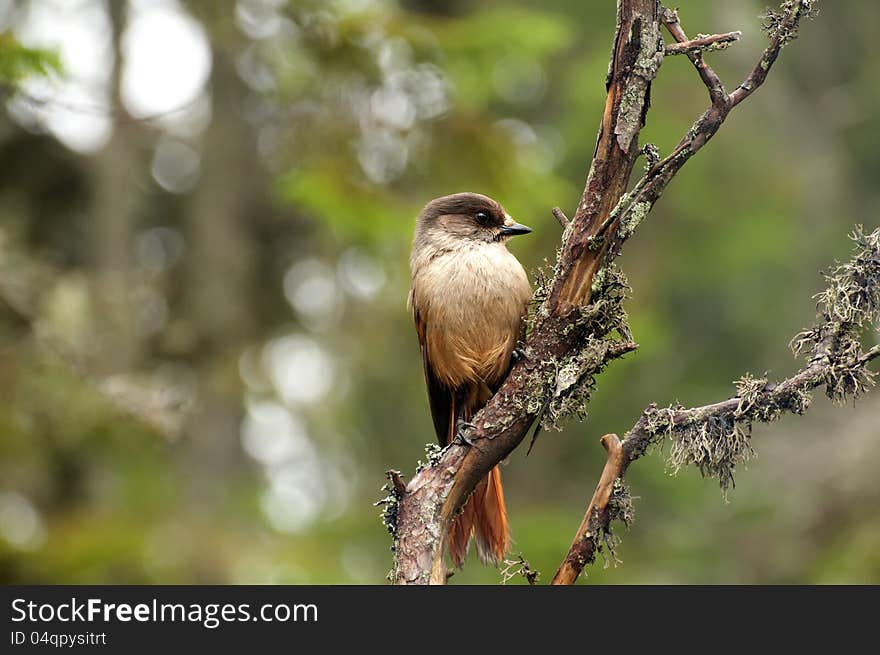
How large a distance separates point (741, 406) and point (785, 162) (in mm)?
9506

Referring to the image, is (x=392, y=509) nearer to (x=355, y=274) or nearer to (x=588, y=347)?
(x=588, y=347)

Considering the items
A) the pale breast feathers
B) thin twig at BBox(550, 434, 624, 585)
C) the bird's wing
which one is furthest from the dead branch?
the bird's wing

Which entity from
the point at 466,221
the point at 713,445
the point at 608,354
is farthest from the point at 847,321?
the point at 466,221

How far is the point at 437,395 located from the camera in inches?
187

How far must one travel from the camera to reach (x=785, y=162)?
12.0 m

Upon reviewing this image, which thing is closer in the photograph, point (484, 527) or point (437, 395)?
point (484, 527)

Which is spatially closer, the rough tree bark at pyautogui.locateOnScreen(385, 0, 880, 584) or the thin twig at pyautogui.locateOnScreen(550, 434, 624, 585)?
the rough tree bark at pyautogui.locateOnScreen(385, 0, 880, 584)

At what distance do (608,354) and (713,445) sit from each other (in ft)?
1.29

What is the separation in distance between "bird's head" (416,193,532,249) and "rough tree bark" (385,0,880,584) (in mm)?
1448

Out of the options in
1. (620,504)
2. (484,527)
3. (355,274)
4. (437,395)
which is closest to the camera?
(620,504)

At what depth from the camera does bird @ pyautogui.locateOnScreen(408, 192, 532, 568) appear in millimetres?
4098

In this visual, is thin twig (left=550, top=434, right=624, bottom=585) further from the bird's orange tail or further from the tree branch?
the bird's orange tail

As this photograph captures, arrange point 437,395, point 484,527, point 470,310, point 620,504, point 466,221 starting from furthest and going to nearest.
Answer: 1. point 466,221
2. point 437,395
3. point 470,310
4. point 484,527
5. point 620,504
